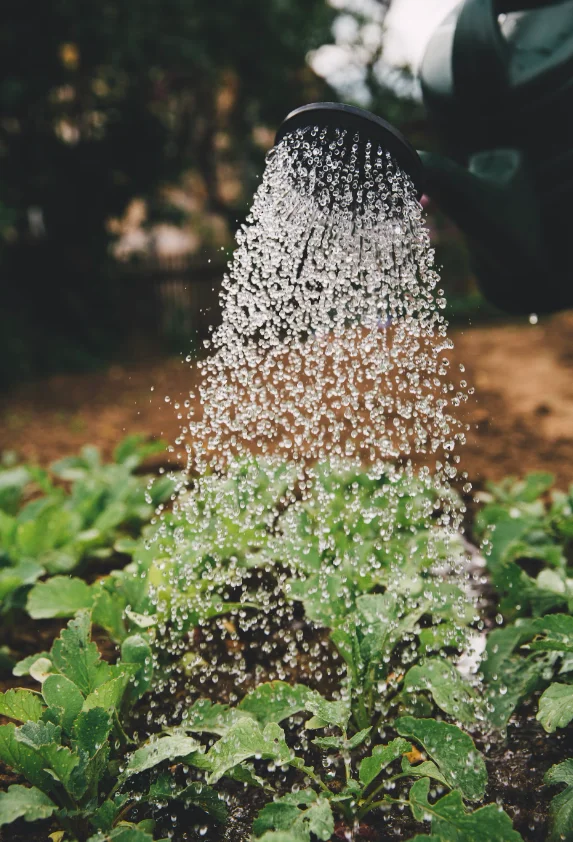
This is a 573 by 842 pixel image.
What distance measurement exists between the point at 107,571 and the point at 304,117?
65.7 inches

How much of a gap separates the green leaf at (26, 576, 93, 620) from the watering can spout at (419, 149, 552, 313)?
134 cm

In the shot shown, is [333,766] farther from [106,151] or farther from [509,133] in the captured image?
[106,151]

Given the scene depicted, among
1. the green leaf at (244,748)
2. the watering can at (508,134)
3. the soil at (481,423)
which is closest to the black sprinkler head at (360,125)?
the watering can at (508,134)

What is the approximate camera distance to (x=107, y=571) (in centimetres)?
247

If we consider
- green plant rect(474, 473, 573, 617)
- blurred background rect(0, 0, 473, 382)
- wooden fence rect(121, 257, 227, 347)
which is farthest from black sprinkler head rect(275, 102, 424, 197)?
wooden fence rect(121, 257, 227, 347)

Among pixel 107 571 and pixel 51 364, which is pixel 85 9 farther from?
pixel 107 571

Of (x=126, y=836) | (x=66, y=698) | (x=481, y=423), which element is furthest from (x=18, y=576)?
(x=481, y=423)

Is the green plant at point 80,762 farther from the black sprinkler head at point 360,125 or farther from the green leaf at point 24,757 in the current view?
the black sprinkler head at point 360,125

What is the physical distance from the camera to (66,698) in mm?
1457

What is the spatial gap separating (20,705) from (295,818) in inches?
23.4

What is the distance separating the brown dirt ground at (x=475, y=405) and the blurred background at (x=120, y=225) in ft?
0.08

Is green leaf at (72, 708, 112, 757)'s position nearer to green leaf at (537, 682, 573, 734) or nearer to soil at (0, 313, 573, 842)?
soil at (0, 313, 573, 842)

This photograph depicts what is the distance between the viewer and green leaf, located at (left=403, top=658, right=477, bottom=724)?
1557 mm

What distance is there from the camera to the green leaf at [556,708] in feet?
4.51
